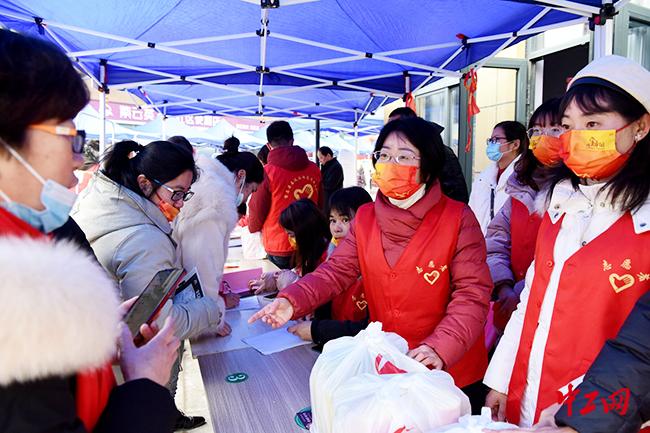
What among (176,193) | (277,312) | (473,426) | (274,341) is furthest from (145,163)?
(473,426)

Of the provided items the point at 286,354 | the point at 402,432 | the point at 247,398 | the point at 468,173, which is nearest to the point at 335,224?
the point at 286,354

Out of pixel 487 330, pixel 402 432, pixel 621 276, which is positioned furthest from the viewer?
pixel 487 330

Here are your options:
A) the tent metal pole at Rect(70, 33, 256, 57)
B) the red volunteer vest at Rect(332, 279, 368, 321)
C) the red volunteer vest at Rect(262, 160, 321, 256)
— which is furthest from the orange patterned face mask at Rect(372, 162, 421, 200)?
the tent metal pole at Rect(70, 33, 256, 57)

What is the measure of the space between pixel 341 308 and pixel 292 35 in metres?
3.17

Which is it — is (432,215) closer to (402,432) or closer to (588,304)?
(588,304)

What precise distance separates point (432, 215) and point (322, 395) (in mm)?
796

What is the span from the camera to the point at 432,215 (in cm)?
160

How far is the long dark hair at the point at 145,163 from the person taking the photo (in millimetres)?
1873

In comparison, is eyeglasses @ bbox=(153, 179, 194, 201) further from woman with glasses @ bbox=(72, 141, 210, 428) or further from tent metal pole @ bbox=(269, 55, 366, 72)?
tent metal pole @ bbox=(269, 55, 366, 72)

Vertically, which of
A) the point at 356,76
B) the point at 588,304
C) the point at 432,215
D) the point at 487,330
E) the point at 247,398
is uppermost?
the point at 356,76

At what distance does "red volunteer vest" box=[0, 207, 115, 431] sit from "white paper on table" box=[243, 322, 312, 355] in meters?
1.19

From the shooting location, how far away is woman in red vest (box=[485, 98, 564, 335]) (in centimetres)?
206

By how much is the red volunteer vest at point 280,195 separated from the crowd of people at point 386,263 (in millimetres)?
1661

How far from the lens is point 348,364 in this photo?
1069 mm
